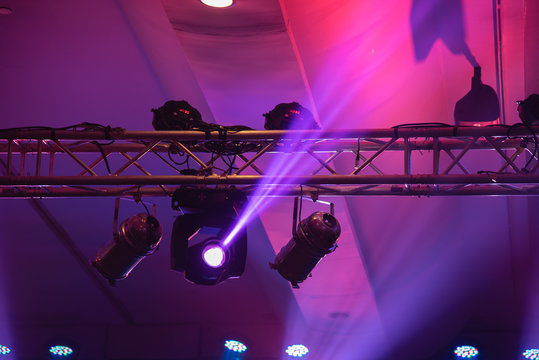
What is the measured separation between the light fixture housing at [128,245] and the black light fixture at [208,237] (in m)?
0.18

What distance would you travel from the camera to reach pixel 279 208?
5410 mm

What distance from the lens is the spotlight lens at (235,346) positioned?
23.1 feet

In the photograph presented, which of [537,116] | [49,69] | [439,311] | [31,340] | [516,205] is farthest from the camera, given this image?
[31,340]

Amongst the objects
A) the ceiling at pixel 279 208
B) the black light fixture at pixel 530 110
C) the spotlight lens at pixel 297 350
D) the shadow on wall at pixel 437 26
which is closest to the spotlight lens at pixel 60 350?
the ceiling at pixel 279 208

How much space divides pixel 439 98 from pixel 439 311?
263 centimetres

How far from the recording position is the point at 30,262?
662 cm

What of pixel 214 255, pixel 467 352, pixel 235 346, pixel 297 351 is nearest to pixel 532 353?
pixel 467 352

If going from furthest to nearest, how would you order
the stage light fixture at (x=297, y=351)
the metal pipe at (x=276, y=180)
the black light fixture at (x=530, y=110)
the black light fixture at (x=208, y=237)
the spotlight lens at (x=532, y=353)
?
the stage light fixture at (x=297, y=351) → the spotlight lens at (x=532, y=353) → the black light fixture at (x=208, y=237) → the metal pipe at (x=276, y=180) → the black light fixture at (x=530, y=110)

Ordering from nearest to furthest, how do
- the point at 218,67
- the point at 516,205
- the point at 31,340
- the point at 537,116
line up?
the point at 537,116
the point at 218,67
the point at 516,205
the point at 31,340

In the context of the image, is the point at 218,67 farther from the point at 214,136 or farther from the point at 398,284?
the point at 398,284

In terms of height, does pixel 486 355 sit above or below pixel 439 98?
below

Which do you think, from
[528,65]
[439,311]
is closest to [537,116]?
[528,65]

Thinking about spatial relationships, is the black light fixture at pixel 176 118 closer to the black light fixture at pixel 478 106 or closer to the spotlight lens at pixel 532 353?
the black light fixture at pixel 478 106

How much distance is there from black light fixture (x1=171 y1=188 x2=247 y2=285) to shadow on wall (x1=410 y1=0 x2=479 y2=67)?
159 centimetres
